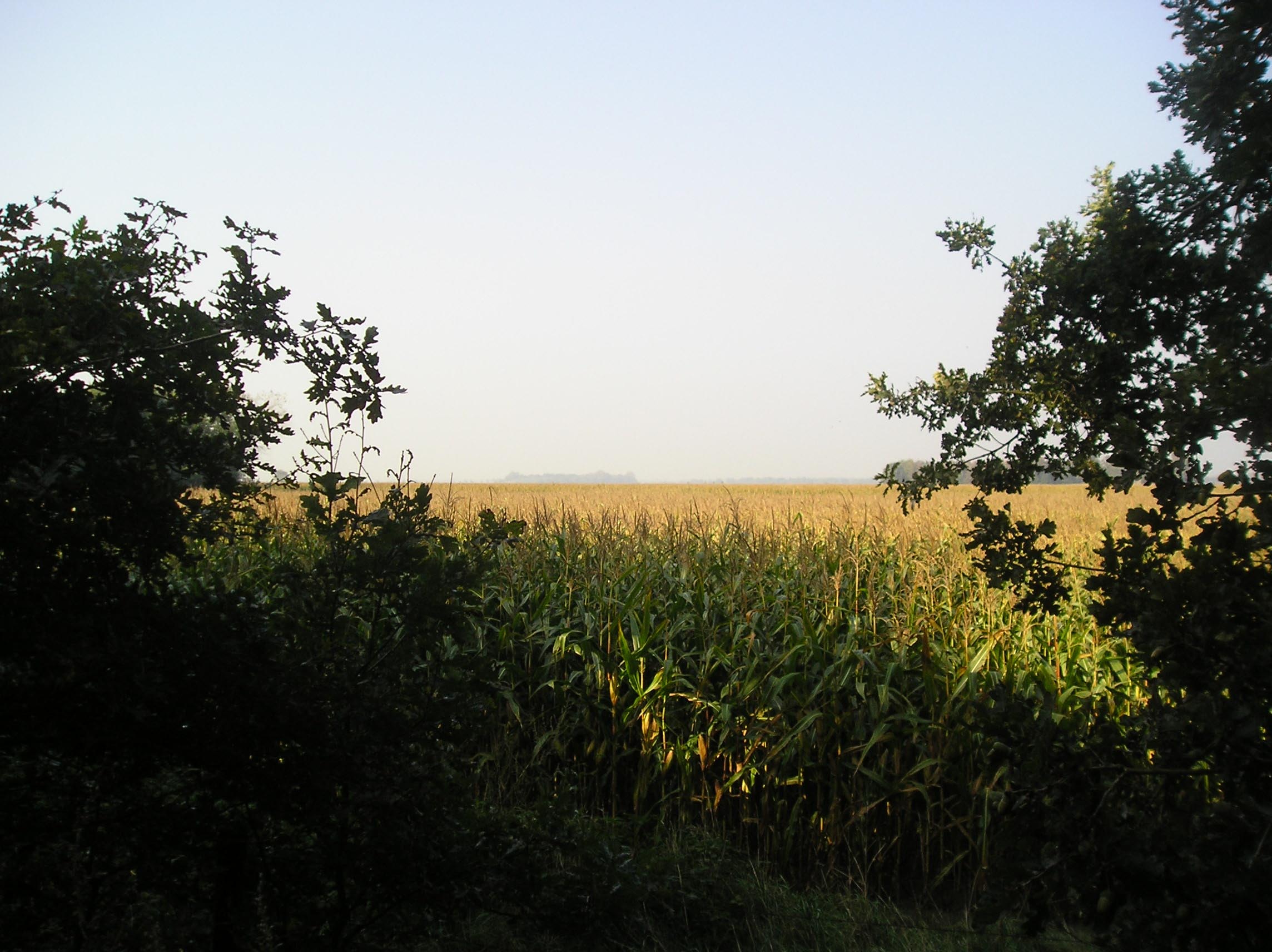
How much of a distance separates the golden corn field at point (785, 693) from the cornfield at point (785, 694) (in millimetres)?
16

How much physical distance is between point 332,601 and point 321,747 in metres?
0.47

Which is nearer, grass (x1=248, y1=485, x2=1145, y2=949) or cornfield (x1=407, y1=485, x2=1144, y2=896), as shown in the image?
grass (x1=248, y1=485, x2=1145, y2=949)

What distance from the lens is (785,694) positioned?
16.6ft

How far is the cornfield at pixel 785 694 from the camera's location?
4.66 m

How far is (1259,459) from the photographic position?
220 centimetres

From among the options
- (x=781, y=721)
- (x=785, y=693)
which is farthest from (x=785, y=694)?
(x=781, y=721)

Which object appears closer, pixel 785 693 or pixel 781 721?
pixel 781 721

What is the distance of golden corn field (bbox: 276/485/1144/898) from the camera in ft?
15.3

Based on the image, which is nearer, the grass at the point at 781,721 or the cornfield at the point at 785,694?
the grass at the point at 781,721

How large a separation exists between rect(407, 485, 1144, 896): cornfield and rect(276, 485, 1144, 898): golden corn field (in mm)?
16

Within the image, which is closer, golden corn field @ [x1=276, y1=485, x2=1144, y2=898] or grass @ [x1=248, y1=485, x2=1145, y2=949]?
grass @ [x1=248, y1=485, x2=1145, y2=949]

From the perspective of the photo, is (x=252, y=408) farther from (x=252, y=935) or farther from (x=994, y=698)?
(x=994, y=698)

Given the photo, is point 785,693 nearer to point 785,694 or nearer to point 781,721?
point 785,694

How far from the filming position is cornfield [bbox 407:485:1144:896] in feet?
15.3
